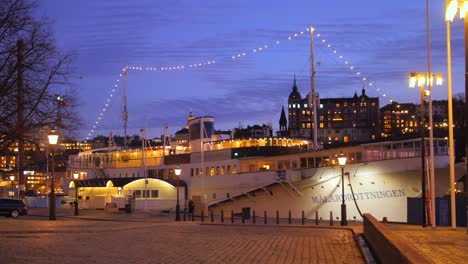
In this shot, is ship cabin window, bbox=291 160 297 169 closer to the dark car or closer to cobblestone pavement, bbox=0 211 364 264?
the dark car

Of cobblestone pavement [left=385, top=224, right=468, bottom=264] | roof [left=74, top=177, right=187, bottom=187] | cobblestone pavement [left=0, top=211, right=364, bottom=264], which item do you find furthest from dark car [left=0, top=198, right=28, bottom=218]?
cobblestone pavement [left=385, top=224, right=468, bottom=264]

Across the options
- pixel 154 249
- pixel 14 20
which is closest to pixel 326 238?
pixel 154 249

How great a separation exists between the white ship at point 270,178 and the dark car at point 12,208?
828cm

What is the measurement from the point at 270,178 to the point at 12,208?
18.2 m

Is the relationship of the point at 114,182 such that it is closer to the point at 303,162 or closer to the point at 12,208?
the point at 12,208

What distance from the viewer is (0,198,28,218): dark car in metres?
43.7

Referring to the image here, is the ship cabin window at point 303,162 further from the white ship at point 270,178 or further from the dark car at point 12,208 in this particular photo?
the dark car at point 12,208

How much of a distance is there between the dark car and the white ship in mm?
8278

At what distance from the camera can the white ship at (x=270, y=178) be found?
40.0 metres

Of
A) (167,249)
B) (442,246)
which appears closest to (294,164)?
(442,246)

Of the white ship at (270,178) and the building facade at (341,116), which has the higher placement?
the building facade at (341,116)

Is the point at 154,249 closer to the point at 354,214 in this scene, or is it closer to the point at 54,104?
the point at 54,104

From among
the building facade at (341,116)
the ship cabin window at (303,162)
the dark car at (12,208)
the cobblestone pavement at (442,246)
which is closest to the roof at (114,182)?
the ship cabin window at (303,162)

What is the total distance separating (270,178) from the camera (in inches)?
1842
